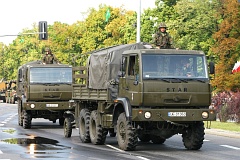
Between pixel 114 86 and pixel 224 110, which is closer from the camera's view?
pixel 114 86

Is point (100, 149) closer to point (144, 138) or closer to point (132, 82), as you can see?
point (132, 82)

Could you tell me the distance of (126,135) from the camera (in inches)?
709

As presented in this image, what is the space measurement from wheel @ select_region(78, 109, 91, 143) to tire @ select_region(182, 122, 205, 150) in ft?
11.0

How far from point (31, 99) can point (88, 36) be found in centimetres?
7259

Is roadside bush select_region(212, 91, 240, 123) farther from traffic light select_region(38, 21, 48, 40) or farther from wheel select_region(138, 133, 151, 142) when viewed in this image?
traffic light select_region(38, 21, 48, 40)

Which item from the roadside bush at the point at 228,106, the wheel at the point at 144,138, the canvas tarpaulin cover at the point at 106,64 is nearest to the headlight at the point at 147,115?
the canvas tarpaulin cover at the point at 106,64

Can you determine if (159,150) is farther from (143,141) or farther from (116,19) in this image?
(116,19)

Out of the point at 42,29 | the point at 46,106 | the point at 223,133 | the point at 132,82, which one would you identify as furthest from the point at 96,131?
the point at 42,29

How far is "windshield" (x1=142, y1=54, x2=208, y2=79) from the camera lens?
17.9 meters

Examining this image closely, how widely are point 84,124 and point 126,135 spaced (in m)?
3.86

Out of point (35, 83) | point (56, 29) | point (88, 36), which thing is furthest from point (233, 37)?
point (56, 29)

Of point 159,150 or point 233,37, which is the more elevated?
point 233,37

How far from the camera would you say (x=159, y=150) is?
18750 millimetres

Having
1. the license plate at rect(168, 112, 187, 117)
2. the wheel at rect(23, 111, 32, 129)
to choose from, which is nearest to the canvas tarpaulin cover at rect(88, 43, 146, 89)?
the license plate at rect(168, 112, 187, 117)
